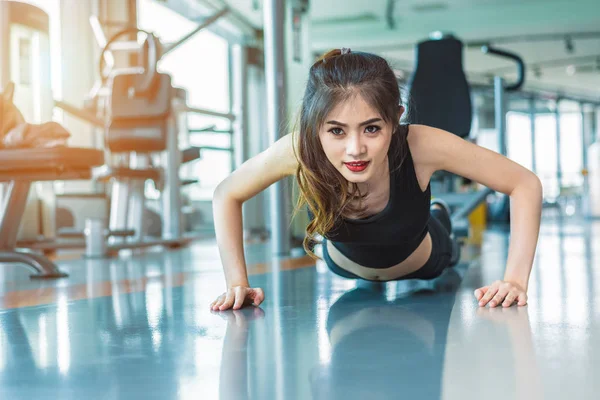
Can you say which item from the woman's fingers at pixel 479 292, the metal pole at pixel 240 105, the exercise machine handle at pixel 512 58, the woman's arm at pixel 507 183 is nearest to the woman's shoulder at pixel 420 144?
the woman's arm at pixel 507 183

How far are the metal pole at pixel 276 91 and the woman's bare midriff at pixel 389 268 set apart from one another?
151 centimetres

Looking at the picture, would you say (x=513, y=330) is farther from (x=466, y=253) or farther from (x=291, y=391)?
(x=466, y=253)

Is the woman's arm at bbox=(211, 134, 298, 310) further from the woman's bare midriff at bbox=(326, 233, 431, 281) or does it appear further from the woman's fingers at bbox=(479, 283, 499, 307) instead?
the woman's fingers at bbox=(479, 283, 499, 307)

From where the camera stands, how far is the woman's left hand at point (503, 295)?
145cm

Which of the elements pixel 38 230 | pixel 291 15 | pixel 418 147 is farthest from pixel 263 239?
pixel 418 147

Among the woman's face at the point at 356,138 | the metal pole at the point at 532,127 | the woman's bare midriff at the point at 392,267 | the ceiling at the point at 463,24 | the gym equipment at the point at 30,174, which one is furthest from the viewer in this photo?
the metal pole at the point at 532,127

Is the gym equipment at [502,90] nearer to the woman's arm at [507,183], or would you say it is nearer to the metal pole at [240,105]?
the metal pole at [240,105]

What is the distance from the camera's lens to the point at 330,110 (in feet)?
4.30

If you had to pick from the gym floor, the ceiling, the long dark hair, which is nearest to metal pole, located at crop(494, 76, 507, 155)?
the gym floor

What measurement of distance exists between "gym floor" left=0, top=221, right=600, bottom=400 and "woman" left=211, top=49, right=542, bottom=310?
126 mm

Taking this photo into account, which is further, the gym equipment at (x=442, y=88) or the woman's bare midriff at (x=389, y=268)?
the gym equipment at (x=442, y=88)

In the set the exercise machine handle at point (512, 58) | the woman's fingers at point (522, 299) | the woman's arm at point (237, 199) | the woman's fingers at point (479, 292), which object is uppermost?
the exercise machine handle at point (512, 58)

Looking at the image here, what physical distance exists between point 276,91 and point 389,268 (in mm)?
1852

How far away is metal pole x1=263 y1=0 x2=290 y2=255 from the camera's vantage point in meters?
3.37
